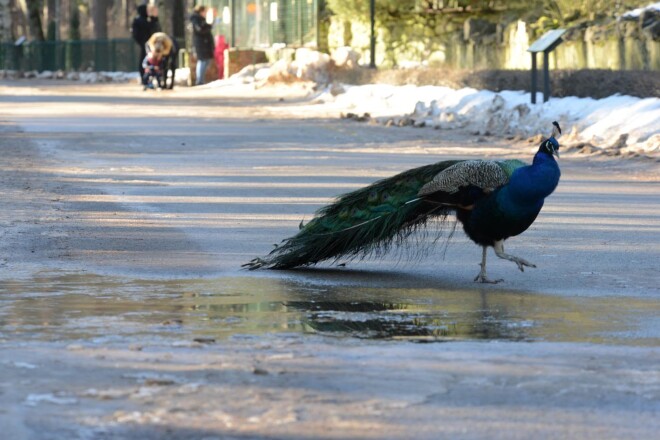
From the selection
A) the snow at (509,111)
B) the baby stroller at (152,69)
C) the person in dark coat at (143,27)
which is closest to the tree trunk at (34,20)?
the person in dark coat at (143,27)

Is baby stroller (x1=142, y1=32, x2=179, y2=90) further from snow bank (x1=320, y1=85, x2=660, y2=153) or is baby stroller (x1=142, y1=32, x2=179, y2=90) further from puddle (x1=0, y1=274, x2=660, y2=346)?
puddle (x1=0, y1=274, x2=660, y2=346)

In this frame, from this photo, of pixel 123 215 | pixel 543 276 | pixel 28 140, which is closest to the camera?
pixel 543 276

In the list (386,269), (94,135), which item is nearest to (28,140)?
(94,135)

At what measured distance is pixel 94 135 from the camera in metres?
21.1

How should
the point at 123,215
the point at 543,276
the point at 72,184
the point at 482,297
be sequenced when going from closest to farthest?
the point at 482,297, the point at 543,276, the point at 123,215, the point at 72,184

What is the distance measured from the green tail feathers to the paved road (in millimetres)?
155

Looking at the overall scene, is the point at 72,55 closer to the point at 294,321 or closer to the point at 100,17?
the point at 100,17

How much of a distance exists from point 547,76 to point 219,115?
23.3 feet

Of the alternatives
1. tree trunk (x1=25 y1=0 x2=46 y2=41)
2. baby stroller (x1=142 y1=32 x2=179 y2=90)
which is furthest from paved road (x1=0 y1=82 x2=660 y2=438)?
tree trunk (x1=25 y1=0 x2=46 y2=41)

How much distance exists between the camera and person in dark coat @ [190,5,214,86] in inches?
1542

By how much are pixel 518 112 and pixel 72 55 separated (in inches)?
1532

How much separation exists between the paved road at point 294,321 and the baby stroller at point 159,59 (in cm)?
2282

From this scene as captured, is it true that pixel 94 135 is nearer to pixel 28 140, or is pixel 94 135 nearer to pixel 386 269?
pixel 28 140

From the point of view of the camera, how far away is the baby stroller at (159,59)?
3756 cm
